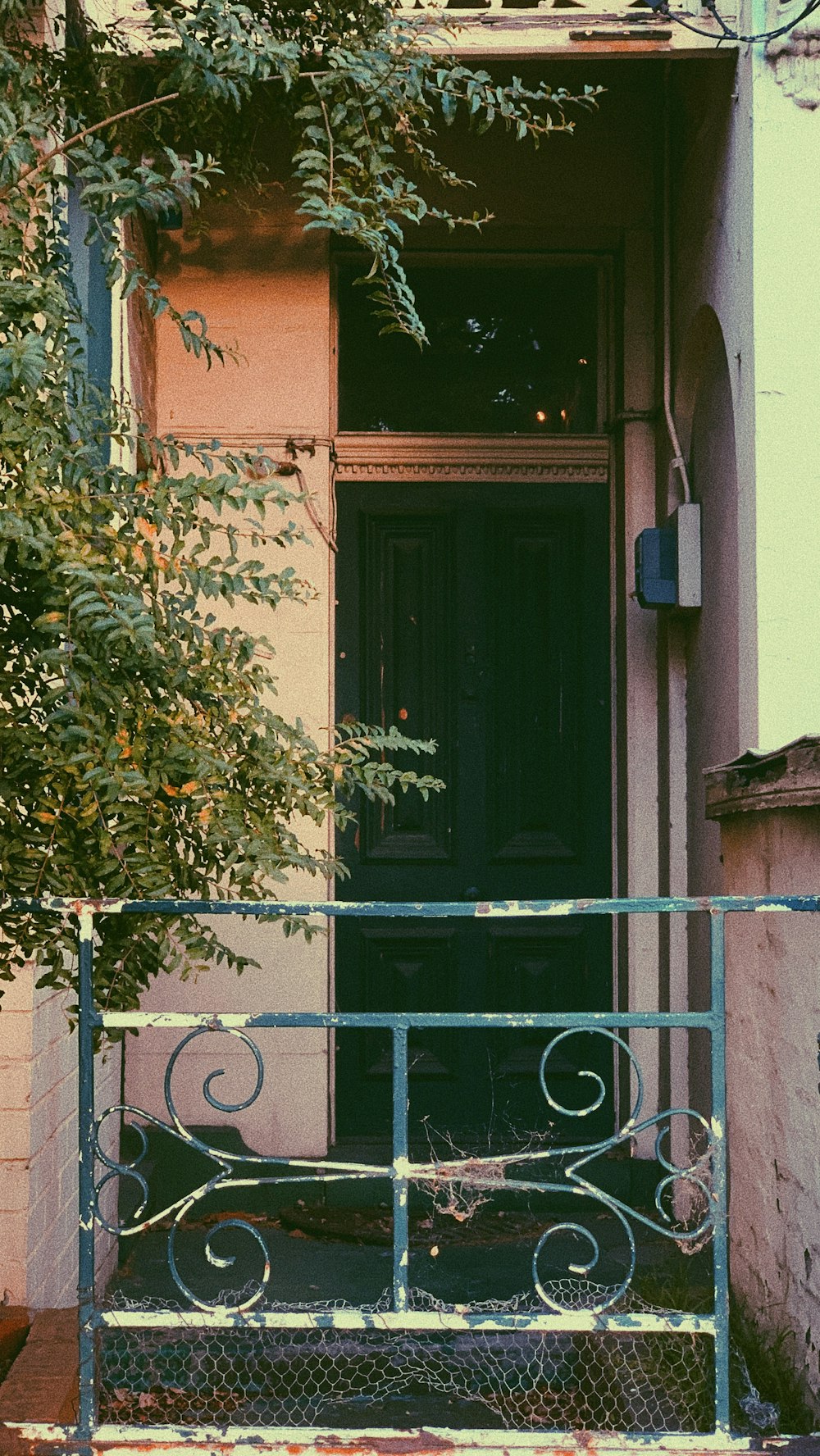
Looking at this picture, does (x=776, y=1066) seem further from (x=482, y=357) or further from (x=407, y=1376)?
(x=482, y=357)

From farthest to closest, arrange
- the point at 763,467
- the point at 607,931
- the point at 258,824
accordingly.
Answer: the point at 607,931 < the point at 763,467 < the point at 258,824

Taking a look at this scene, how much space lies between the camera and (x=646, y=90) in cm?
605

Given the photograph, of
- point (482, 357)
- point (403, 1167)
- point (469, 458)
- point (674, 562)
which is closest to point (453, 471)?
point (469, 458)

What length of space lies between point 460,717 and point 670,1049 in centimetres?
168

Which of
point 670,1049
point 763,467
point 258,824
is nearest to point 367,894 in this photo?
point 670,1049

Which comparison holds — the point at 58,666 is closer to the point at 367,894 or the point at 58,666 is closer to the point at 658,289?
the point at 367,894

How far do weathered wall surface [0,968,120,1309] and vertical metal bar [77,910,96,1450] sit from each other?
1068 mm

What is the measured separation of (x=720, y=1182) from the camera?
2.54 meters

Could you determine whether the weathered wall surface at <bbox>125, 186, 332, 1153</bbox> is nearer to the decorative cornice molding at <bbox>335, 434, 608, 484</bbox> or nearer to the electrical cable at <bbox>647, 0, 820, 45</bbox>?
the decorative cornice molding at <bbox>335, 434, 608, 484</bbox>

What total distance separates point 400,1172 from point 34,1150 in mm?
1585

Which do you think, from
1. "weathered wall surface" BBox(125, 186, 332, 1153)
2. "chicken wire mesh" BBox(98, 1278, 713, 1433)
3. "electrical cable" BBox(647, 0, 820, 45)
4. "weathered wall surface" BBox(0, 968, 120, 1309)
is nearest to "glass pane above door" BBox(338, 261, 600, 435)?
"weathered wall surface" BBox(125, 186, 332, 1153)

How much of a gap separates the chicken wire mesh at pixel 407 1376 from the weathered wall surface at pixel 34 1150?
0.88 feet

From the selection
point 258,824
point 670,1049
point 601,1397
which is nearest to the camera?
point 258,824

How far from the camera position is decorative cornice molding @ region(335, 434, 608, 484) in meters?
6.26
